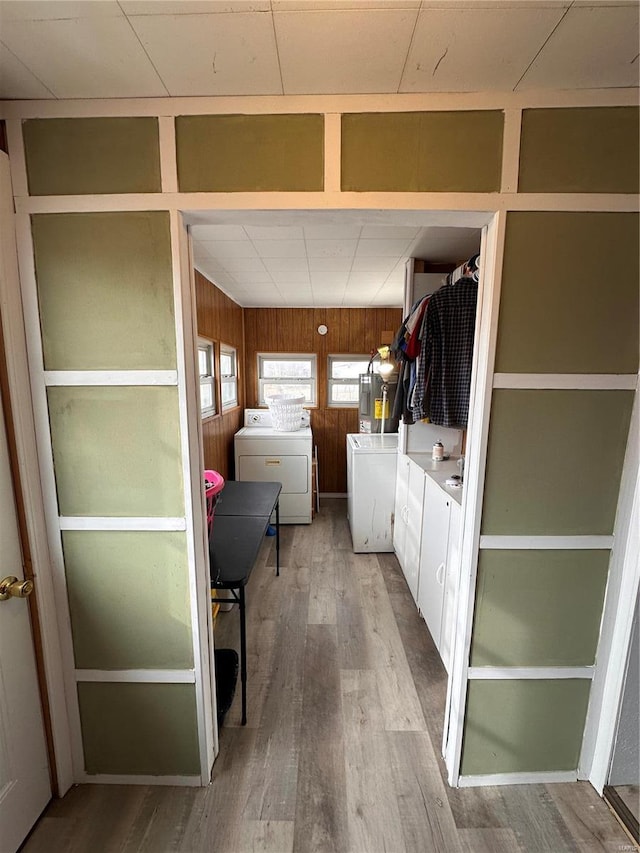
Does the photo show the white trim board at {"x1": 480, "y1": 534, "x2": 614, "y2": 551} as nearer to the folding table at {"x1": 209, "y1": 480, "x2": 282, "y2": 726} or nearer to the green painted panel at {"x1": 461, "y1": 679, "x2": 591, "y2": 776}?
the green painted panel at {"x1": 461, "y1": 679, "x2": 591, "y2": 776}

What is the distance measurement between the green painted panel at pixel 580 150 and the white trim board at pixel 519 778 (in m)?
2.09

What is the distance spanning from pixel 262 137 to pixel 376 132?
34cm

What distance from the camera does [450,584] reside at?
5.74 ft

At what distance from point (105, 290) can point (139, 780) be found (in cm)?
182

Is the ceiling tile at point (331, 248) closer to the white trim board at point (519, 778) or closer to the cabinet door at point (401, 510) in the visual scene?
the cabinet door at point (401, 510)

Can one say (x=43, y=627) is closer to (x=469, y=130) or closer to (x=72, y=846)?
(x=72, y=846)

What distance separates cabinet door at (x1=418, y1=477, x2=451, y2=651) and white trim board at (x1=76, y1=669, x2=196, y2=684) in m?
1.25

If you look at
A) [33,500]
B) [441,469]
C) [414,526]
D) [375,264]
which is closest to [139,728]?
[33,500]

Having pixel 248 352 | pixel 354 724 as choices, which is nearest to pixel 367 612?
pixel 354 724

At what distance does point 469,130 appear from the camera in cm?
105

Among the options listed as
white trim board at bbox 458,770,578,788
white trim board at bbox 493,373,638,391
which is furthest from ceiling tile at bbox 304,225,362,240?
white trim board at bbox 458,770,578,788

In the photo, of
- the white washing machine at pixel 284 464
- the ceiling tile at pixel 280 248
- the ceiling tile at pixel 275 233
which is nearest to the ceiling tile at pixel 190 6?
the ceiling tile at pixel 275 233

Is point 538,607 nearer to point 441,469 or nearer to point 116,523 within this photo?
point 441,469

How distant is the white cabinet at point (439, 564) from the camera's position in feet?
5.59
